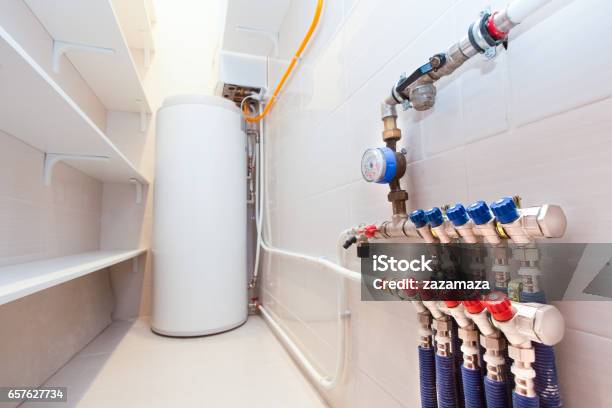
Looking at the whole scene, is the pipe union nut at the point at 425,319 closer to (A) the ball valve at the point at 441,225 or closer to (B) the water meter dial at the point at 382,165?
(A) the ball valve at the point at 441,225

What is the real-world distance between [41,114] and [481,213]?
102 cm

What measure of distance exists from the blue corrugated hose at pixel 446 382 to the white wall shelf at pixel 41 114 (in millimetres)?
809

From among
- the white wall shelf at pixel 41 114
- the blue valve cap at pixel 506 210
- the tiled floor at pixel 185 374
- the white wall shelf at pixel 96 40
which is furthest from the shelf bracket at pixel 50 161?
the blue valve cap at pixel 506 210

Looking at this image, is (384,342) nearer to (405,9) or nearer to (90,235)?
(405,9)

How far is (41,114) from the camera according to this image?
2.61ft

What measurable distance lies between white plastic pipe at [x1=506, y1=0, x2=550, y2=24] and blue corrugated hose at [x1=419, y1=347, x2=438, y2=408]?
0.42 meters

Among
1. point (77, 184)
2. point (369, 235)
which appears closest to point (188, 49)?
point (77, 184)

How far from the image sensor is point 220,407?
87 centimetres

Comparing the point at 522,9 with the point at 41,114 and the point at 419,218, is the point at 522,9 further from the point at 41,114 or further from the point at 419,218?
the point at 41,114

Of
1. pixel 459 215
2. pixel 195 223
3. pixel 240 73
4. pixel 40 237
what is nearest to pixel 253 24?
pixel 240 73

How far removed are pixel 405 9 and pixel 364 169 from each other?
32cm

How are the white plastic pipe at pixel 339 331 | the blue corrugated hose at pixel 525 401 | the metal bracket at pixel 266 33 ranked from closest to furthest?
the blue corrugated hose at pixel 525 401 < the white plastic pipe at pixel 339 331 < the metal bracket at pixel 266 33

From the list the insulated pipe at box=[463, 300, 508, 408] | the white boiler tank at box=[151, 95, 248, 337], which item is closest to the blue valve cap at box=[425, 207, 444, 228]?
the insulated pipe at box=[463, 300, 508, 408]

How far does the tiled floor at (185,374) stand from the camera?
2.96 ft
